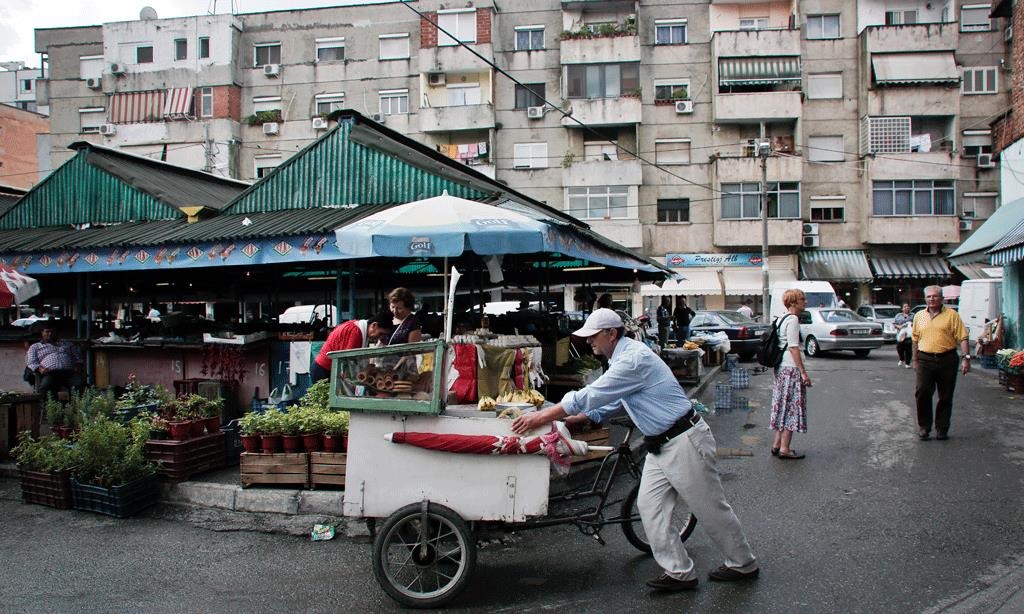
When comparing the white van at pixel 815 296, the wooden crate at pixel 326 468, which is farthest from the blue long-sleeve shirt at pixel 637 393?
the white van at pixel 815 296

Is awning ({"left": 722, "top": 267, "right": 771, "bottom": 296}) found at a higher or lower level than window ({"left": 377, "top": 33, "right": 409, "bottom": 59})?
lower

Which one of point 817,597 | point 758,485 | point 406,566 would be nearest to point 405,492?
point 406,566

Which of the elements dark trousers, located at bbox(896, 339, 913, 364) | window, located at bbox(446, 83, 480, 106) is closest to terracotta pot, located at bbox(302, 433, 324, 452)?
dark trousers, located at bbox(896, 339, 913, 364)

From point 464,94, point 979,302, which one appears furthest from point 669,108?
point 979,302

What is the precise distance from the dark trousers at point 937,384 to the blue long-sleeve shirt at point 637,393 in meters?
5.73

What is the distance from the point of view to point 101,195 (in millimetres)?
12281

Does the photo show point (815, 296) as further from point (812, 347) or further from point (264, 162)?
point (264, 162)

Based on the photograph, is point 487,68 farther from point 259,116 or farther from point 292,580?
point 292,580

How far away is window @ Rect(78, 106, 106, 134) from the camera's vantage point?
126 ft

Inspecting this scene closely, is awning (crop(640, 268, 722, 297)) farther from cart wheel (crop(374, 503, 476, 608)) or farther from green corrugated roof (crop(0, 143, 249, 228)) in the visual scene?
cart wheel (crop(374, 503, 476, 608))

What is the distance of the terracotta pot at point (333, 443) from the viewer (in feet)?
20.5

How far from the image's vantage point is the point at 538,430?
4.33m

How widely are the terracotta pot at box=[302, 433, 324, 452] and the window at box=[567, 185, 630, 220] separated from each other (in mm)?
29458

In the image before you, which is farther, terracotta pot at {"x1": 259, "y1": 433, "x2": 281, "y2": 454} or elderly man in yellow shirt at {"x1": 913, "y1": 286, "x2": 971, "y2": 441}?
elderly man in yellow shirt at {"x1": 913, "y1": 286, "x2": 971, "y2": 441}
